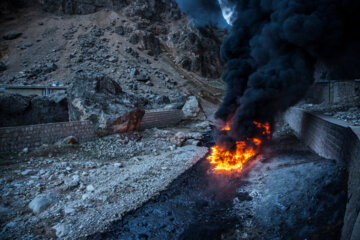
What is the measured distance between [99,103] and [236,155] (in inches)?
293

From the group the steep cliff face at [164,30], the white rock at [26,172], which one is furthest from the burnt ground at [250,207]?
the steep cliff face at [164,30]

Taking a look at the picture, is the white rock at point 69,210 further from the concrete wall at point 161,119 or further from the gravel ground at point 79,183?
the concrete wall at point 161,119

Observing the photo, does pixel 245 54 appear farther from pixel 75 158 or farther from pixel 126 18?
pixel 126 18

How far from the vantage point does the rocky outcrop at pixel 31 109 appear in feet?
32.6

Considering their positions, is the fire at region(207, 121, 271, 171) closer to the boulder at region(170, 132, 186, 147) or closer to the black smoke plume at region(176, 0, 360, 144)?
the black smoke plume at region(176, 0, 360, 144)

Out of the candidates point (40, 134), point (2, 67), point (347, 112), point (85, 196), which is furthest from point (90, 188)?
point (2, 67)

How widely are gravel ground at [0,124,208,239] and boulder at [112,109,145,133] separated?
778 mm

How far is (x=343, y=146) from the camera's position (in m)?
6.12

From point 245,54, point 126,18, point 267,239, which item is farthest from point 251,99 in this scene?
point 126,18

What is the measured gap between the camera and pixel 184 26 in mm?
39594

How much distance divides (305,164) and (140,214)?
603 cm

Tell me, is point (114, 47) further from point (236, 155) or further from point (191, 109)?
point (236, 155)

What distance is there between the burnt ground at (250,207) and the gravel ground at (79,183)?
0.54 m

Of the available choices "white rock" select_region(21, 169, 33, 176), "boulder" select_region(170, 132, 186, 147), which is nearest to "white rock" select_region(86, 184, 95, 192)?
"white rock" select_region(21, 169, 33, 176)
